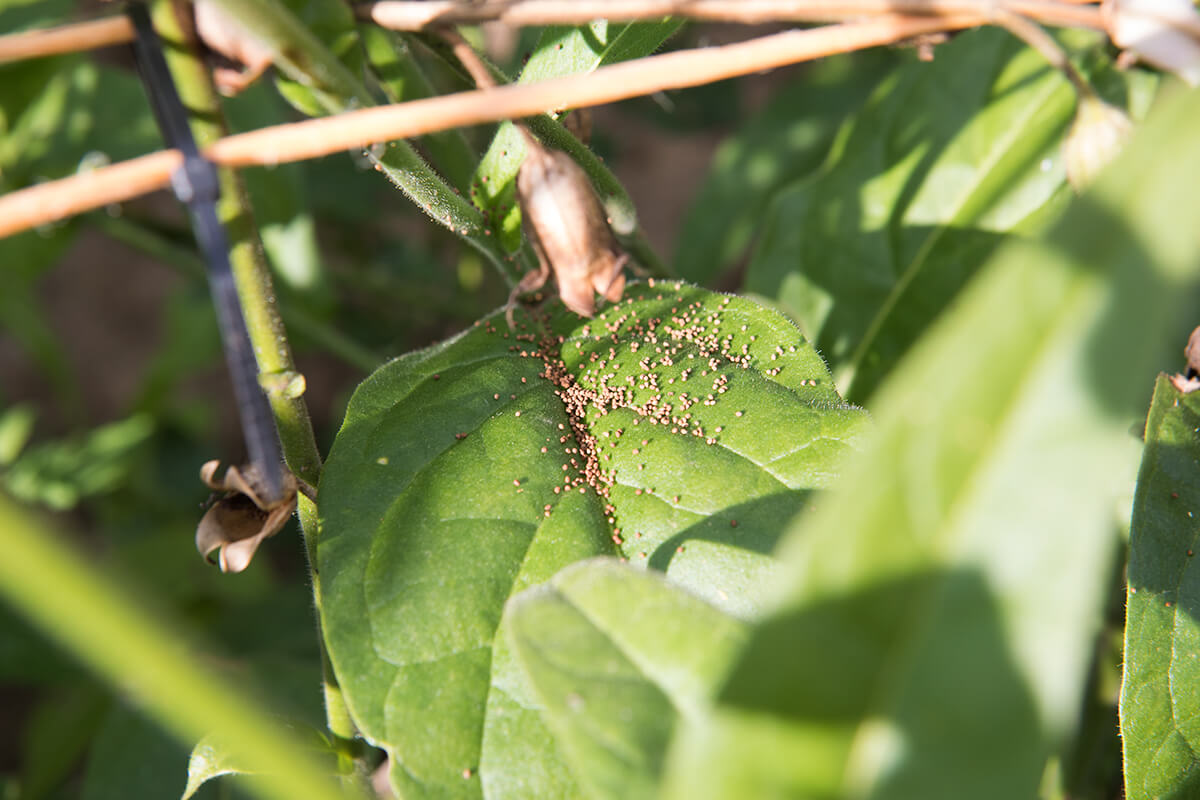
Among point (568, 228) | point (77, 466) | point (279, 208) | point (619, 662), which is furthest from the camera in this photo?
point (77, 466)

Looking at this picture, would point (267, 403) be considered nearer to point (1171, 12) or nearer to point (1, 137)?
point (1171, 12)

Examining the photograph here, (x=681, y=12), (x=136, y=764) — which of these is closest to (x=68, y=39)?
(x=681, y=12)

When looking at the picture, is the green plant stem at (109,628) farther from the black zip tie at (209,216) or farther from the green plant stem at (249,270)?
the green plant stem at (249,270)

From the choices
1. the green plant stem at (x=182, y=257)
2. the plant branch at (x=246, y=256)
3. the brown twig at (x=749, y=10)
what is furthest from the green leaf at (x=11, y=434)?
the brown twig at (x=749, y=10)

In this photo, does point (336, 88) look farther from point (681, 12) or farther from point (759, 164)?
point (759, 164)

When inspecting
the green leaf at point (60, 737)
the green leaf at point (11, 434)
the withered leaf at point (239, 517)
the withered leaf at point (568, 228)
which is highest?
the withered leaf at point (568, 228)
